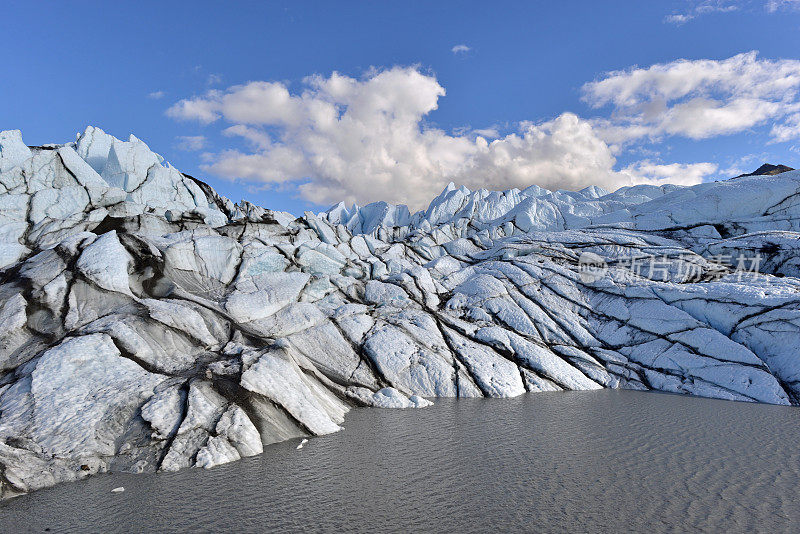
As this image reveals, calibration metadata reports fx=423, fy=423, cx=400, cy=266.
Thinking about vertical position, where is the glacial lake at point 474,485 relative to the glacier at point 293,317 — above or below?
below

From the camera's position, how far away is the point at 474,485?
1124 cm

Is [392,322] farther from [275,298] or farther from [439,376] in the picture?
[275,298]

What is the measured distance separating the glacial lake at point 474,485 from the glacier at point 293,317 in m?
1.83

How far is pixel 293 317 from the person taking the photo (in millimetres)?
24594

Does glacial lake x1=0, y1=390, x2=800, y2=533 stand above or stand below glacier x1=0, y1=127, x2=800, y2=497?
below

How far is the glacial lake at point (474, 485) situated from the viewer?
9.45m

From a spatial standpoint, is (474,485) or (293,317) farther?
(293,317)

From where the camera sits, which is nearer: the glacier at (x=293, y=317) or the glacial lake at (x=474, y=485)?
the glacial lake at (x=474, y=485)

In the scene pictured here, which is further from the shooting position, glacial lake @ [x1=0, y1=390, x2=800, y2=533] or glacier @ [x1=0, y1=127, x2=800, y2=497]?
glacier @ [x1=0, y1=127, x2=800, y2=497]

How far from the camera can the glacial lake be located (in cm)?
945

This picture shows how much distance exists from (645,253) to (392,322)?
22.9 m

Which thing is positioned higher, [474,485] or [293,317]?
[293,317]

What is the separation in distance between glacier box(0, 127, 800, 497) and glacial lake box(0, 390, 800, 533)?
183 centimetres

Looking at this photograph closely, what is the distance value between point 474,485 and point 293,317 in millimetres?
15917
